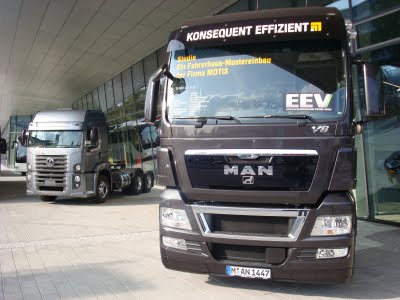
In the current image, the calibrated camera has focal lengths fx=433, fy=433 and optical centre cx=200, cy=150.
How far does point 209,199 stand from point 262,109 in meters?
1.08

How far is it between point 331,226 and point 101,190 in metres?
10.5

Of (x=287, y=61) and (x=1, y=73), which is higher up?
(x=1, y=73)

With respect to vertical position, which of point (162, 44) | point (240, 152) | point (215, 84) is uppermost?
point (162, 44)

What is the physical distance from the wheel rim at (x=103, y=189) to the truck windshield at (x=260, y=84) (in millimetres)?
9411

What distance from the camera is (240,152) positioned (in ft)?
14.3

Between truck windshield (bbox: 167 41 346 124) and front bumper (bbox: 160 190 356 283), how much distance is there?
0.92 metres

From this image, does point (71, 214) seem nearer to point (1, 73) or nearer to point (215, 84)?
point (215, 84)

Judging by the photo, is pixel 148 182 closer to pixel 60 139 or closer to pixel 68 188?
pixel 68 188

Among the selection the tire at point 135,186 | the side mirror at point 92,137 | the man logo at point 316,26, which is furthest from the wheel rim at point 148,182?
the man logo at point 316,26

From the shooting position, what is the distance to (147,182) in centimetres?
1689

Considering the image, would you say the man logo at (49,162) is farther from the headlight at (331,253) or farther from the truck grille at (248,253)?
the headlight at (331,253)

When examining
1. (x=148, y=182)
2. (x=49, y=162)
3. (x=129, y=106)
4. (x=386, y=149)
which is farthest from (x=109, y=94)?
(x=386, y=149)

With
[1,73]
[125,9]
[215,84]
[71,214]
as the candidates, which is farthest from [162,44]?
[215,84]

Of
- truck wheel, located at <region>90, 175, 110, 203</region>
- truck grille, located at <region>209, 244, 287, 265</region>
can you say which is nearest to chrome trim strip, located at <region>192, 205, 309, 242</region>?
truck grille, located at <region>209, 244, 287, 265</region>
